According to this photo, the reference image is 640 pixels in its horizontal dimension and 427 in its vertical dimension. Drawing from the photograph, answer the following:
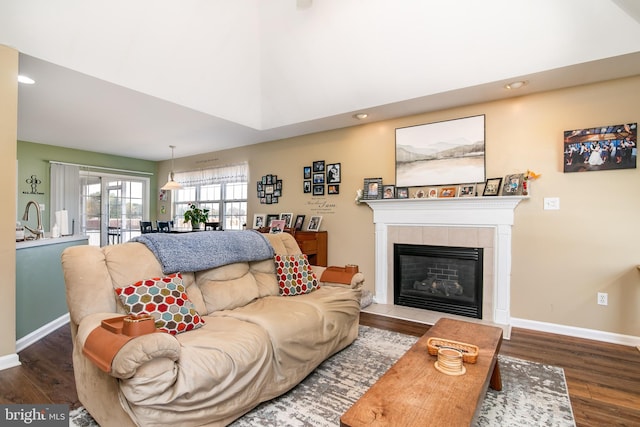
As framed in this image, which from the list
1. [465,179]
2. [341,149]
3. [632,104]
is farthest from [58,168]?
[632,104]

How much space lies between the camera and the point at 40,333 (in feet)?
9.98

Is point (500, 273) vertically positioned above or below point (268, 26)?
below

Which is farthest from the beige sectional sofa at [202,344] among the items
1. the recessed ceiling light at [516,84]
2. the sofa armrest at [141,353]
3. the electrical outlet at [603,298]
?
the recessed ceiling light at [516,84]

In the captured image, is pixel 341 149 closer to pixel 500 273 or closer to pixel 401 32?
pixel 401 32

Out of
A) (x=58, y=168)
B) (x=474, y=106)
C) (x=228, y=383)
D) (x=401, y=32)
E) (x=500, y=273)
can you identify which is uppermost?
(x=401, y=32)

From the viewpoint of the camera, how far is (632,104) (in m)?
2.89

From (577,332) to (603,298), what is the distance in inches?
15.5

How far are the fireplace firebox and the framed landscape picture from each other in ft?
2.66

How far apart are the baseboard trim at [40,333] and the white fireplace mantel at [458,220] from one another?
137 inches

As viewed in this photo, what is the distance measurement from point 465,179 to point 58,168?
636cm

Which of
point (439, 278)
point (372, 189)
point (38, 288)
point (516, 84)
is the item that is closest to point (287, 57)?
point (372, 189)

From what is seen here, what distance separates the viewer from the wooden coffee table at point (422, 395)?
118 cm

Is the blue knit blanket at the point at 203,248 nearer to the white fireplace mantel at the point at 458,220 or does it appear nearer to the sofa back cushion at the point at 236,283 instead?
the sofa back cushion at the point at 236,283

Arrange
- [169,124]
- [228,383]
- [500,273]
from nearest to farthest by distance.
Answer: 1. [228,383]
2. [500,273]
3. [169,124]
